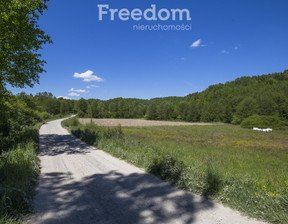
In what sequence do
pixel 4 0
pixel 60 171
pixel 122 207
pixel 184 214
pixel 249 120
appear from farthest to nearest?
pixel 249 120
pixel 4 0
pixel 60 171
pixel 122 207
pixel 184 214

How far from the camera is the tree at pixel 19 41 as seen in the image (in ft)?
30.0

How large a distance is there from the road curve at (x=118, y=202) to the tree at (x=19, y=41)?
27.2 feet

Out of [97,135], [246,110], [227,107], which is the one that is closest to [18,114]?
[97,135]

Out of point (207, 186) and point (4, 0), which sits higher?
point (4, 0)

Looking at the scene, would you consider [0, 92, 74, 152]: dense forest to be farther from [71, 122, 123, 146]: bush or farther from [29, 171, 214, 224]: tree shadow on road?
[29, 171, 214, 224]: tree shadow on road

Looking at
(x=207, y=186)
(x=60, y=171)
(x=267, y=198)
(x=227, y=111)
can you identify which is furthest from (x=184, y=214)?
(x=227, y=111)

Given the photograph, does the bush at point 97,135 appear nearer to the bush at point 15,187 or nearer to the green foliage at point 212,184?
the bush at point 15,187

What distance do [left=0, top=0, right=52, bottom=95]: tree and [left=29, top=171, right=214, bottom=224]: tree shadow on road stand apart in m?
8.72

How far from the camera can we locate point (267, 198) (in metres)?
3.66

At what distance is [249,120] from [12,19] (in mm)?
58080

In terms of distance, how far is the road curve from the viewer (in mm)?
3480

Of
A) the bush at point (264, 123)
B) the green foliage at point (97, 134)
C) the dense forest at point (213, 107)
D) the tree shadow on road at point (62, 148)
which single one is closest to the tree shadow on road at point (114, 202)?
the tree shadow on road at point (62, 148)

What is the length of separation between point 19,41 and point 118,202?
11.1 meters

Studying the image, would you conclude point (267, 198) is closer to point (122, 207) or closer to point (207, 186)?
point (207, 186)
